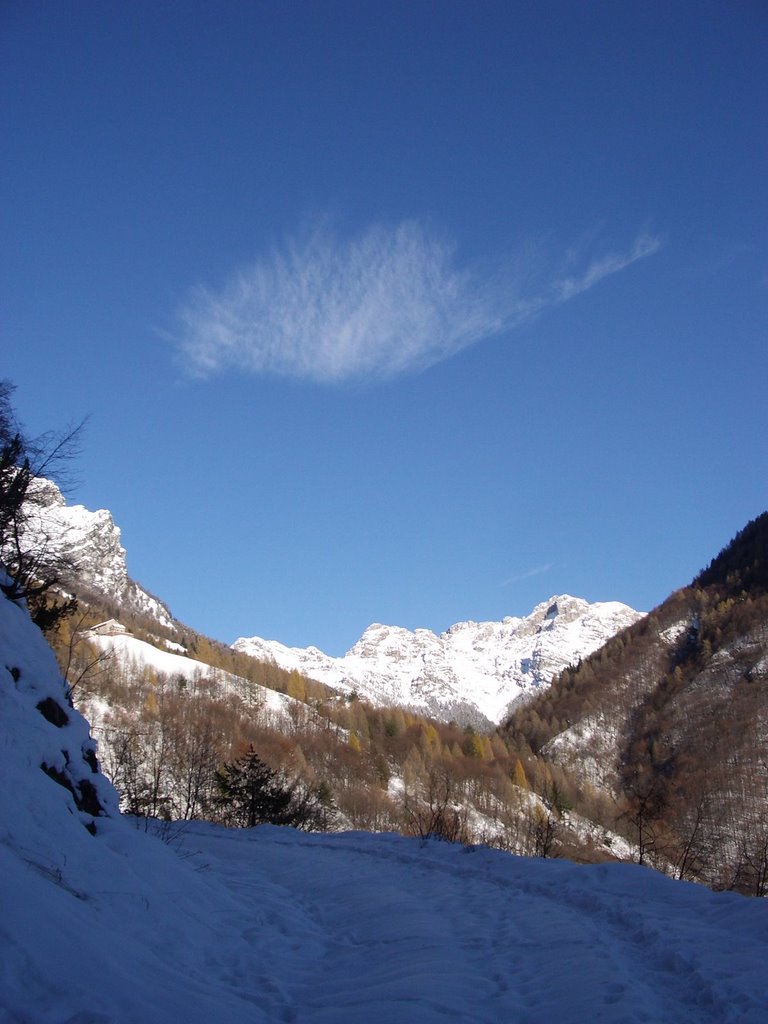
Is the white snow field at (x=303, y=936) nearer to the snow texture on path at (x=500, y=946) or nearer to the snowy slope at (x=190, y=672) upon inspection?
the snow texture on path at (x=500, y=946)

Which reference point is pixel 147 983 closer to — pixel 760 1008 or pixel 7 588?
pixel 760 1008

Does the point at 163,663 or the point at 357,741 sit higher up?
the point at 163,663

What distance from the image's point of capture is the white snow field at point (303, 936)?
458 cm

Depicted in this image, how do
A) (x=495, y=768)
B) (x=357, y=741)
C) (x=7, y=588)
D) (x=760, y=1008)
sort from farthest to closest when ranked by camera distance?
(x=357, y=741) < (x=495, y=768) < (x=7, y=588) < (x=760, y=1008)

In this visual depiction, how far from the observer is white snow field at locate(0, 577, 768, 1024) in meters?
4.58

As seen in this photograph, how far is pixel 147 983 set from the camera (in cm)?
480

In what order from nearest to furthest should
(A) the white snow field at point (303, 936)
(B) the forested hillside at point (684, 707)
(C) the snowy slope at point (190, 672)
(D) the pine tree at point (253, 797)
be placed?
(A) the white snow field at point (303, 936), (D) the pine tree at point (253, 797), (B) the forested hillside at point (684, 707), (C) the snowy slope at point (190, 672)

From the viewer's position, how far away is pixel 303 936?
8.55 m

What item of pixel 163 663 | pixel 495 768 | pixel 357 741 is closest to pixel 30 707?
pixel 495 768

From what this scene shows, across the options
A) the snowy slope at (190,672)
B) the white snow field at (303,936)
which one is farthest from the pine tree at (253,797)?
the snowy slope at (190,672)

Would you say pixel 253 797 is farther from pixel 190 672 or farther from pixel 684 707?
pixel 190 672

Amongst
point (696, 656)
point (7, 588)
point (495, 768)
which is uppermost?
point (696, 656)

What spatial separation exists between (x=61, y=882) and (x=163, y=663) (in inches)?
6121

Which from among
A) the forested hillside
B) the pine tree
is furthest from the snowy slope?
the pine tree
